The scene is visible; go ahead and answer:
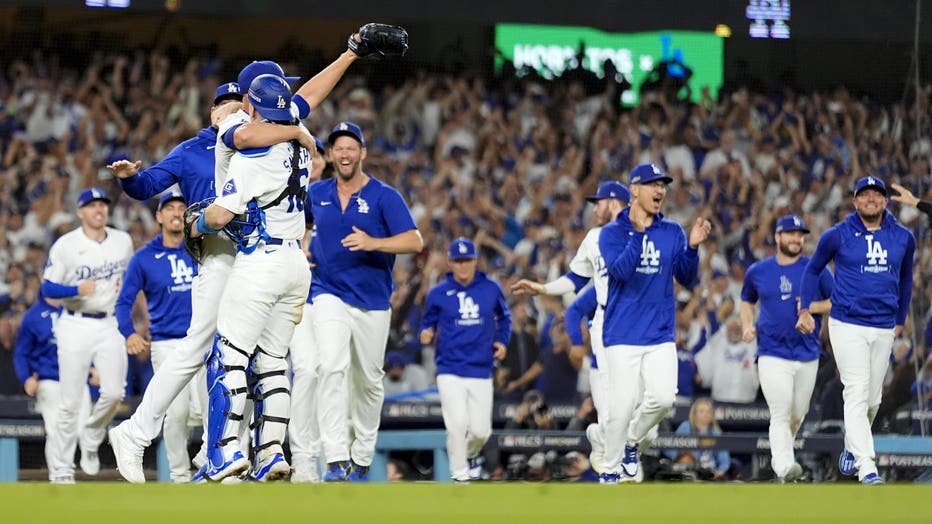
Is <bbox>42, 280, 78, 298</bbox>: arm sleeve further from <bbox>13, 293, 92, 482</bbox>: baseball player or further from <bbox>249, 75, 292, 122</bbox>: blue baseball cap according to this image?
<bbox>249, 75, 292, 122</bbox>: blue baseball cap

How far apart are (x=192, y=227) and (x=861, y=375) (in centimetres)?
557

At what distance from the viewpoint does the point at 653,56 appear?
69.7 ft

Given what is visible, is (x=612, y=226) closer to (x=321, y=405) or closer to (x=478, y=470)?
(x=321, y=405)

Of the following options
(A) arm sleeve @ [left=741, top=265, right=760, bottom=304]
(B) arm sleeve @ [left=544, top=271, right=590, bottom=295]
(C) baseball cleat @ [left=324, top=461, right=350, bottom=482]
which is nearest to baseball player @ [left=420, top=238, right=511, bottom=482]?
(B) arm sleeve @ [left=544, top=271, right=590, bottom=295]

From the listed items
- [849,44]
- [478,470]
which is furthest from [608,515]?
[849,44]

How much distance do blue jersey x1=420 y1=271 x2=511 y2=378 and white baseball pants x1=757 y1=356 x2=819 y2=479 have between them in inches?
93.7

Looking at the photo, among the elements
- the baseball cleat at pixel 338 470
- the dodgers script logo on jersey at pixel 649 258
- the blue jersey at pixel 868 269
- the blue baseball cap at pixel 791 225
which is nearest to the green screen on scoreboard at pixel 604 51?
the blue baseball cap at pixel 791 225

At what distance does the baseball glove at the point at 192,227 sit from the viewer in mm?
7731

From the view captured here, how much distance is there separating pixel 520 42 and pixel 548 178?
250 centimetres

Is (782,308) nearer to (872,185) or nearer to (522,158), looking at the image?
(872,185)

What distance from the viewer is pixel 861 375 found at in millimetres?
10984

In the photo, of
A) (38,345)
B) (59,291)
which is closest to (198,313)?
(59,291)

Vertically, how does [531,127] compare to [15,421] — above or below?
above

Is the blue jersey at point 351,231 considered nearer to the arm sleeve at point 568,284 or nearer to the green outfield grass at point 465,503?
the arm sleeve at point 568,284
